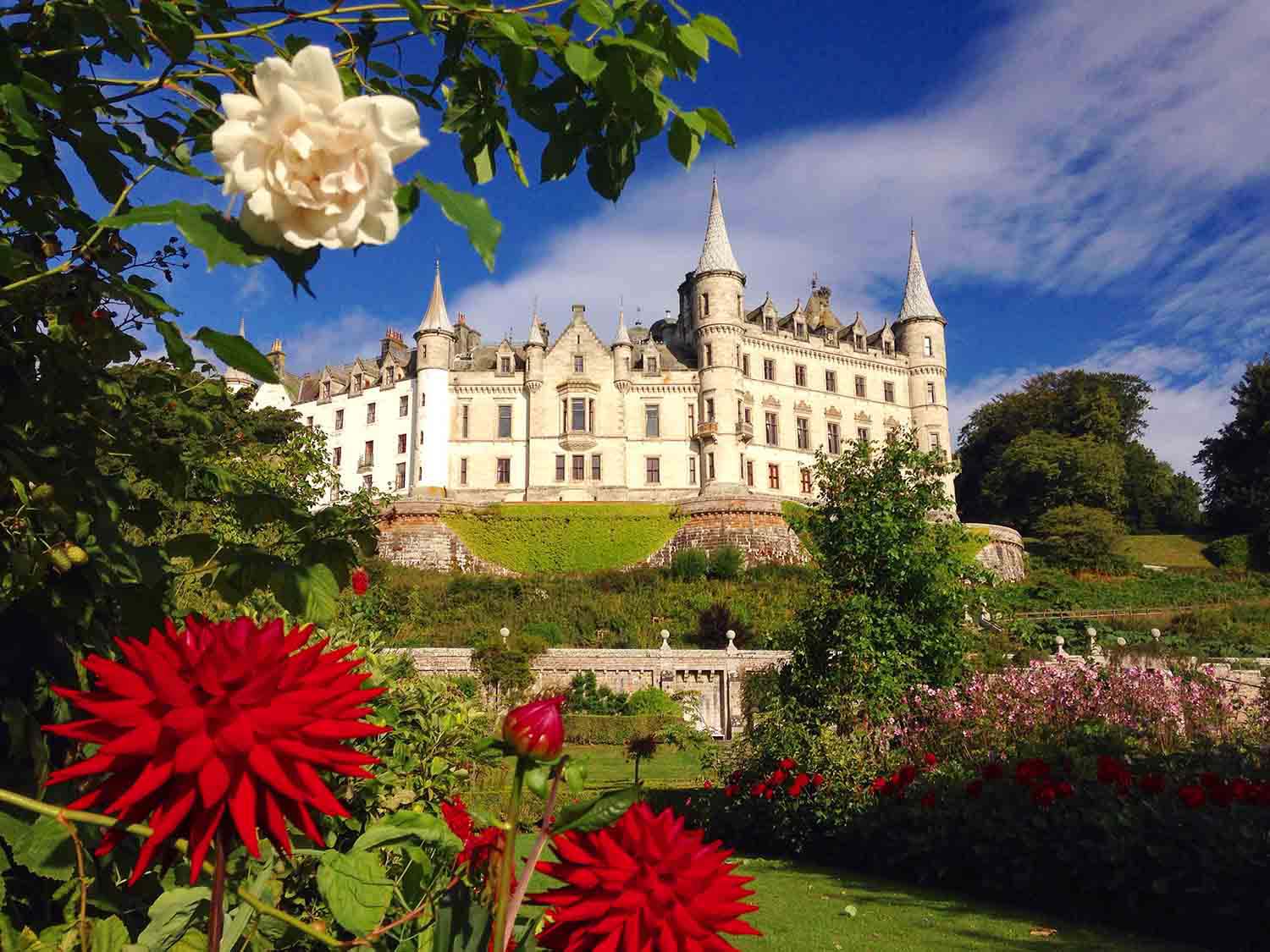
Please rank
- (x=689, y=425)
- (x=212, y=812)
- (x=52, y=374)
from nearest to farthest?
(x=212, y=812) < (x=52, y=374) < (x=689, y=425)

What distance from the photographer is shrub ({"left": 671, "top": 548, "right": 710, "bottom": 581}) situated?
4325 cm

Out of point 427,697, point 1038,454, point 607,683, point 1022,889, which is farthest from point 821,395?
point 427,697

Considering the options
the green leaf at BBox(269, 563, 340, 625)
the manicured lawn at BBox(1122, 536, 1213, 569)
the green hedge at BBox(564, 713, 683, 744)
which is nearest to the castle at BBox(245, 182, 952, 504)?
the manicured lawn at BBox(1122, 536, 1213, 569)

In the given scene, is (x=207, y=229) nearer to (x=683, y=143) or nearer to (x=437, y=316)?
(x=683, y=143)

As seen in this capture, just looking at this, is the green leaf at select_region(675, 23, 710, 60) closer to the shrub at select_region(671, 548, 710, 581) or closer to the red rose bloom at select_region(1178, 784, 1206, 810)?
the red rose bloom at select_region(1178, 784, 1206, 810)

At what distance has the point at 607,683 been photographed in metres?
30.7

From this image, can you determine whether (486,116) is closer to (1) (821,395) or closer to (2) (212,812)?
(2) (212,812)

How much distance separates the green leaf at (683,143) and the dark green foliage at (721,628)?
34145 mm

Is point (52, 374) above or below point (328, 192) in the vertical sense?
above

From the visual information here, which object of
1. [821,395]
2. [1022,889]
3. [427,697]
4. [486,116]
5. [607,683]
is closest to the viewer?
[486,116]

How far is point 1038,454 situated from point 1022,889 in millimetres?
59514

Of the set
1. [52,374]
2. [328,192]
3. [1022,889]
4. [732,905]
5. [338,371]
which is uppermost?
[338,371]

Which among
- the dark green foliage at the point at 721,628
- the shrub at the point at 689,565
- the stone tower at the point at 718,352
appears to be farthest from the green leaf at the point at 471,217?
the stone tower at the point at 718,352

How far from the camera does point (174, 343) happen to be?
82.2 inches
